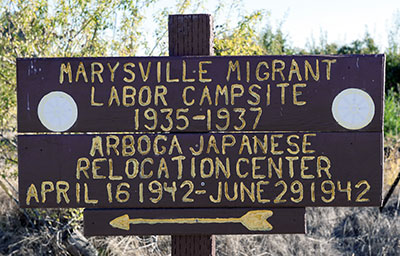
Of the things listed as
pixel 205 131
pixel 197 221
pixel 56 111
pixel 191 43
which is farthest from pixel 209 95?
pixel 56 111

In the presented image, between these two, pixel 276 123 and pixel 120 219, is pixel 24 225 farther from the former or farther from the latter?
pixel 276 123

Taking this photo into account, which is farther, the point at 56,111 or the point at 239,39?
the point at 239,39

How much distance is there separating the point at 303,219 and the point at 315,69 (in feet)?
2.88

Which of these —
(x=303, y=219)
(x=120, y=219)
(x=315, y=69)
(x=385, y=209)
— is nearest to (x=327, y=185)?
(x=303, y=219)

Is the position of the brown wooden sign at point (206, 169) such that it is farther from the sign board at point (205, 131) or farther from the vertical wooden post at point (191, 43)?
the vertical wooden post at point (191, 43)

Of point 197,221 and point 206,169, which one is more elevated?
point 206,169

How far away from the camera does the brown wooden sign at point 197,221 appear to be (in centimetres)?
294

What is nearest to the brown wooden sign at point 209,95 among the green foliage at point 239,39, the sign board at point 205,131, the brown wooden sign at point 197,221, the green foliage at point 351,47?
the sign board at point 205,131

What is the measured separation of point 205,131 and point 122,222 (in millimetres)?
719

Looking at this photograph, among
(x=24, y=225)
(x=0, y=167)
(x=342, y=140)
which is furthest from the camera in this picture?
(x=0, y=167)

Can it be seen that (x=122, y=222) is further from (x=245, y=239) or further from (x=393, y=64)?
(x=393, y=64)

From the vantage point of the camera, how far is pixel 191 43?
3.05 meters

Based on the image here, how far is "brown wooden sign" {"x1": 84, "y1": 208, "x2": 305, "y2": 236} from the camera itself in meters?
2.94

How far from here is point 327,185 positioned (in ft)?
9.59
